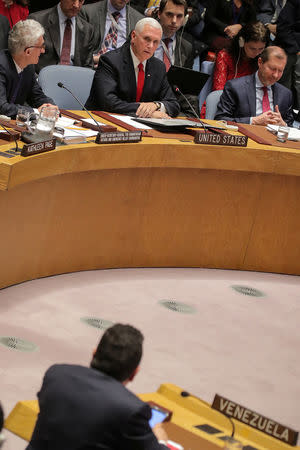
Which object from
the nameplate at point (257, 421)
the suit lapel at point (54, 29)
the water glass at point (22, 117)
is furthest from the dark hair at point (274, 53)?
the nameplate at point (257, 421)

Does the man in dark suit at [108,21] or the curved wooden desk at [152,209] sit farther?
the man in dark suit at [108,21]

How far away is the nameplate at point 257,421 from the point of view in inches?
75.6

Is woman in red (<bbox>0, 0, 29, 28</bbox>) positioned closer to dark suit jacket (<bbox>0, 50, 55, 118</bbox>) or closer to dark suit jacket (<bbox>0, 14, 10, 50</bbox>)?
dark suit jacket (<bbox>0, 14, 10, 50</bbox>)

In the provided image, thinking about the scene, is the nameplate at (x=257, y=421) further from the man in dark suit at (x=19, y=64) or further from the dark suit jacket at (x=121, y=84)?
the dark suit jacket at (x=121, y=84)

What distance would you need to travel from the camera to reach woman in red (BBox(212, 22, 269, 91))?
5715mm

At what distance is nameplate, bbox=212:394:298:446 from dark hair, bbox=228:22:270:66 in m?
4.17

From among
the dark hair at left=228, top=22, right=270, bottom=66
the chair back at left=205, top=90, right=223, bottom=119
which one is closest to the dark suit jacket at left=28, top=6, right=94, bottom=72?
the dark hair at left=228, top=22, right=270, bottom=66

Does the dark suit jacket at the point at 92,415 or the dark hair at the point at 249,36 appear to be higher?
the dark hair at the point at 249,36

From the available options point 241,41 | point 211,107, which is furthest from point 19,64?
point 241,41

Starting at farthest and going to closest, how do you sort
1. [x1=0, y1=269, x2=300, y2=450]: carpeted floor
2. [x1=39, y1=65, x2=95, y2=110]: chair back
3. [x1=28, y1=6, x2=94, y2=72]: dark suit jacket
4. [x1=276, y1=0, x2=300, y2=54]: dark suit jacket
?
1. [x1=276, y1=0, x2=300, y2=54]: dark suit jacket
2. [x1=28, y1=6, x2=94, y2=72]: dark suit jacket
3. [x1=39, y1=65, x2=95, y2=110]: chair back
4. [x1=0, y1=269, x2=300, y2=450]: carpeted floor

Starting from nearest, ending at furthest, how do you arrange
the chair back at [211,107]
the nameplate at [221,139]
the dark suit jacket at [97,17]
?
the nameplate at [221,139] < the chair back at [211,107] < the dark suit jacket at [97,17]

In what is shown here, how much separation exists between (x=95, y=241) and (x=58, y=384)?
230cm

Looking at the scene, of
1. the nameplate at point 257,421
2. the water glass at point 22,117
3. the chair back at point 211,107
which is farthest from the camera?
the chair back at point 211,107

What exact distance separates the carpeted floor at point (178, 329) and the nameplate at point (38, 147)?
2.46 feet
